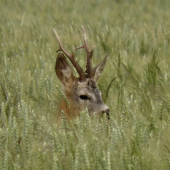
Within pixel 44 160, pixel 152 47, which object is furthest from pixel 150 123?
pixel 152 47

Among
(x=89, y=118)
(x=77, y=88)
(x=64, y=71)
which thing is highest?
(x=64, y=71)

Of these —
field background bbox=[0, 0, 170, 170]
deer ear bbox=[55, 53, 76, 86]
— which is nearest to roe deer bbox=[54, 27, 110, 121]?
deer ear bbox=[55, 53, 76, 86]

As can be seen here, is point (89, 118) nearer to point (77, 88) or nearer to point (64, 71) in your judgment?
point (77, 88)

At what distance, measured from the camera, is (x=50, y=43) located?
7.00m

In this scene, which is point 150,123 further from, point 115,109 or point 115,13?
point 115,13

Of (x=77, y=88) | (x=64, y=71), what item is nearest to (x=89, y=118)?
(x=77, y=88)

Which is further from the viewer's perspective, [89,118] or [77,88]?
[77,88]

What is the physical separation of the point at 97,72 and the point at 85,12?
7.68 meters

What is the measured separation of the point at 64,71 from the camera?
4.52 meters

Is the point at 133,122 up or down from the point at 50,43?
down

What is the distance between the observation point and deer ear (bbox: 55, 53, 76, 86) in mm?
4485

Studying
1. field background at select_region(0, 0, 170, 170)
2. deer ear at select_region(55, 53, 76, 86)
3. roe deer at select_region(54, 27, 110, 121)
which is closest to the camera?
field background at select_region(0, 0, 170, 170)

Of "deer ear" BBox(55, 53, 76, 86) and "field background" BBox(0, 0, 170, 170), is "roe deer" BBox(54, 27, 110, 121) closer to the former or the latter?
"deer ear" BBox(55, 53, 76, 86)

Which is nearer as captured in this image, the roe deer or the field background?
the field background
